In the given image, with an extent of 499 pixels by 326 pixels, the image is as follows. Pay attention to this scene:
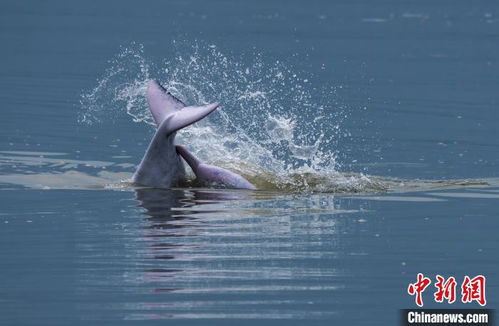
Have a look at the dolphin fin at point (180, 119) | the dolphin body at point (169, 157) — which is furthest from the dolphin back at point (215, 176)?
the dolphin fin at point (180, 119)

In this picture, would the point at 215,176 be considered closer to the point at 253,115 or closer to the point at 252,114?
the point at 253,115

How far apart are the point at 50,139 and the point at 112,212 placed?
6695 millimetres

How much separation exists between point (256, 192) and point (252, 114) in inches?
408

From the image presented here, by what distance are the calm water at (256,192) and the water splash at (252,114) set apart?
70 millimetres

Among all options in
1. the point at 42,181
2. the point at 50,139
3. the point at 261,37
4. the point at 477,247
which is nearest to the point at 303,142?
the point at 50,139

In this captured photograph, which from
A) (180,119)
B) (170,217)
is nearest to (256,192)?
(180,119)

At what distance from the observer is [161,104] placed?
21281 millimetres

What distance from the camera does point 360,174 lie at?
22.8 m

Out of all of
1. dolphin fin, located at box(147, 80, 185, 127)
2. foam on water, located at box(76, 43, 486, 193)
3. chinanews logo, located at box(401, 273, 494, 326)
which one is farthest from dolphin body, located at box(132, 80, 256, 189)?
chinanews logo, located at box(401, 273, 494, 326)

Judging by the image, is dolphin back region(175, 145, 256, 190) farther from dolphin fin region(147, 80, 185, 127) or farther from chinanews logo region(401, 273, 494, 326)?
chinanews logo region(401, 273, 494, 326)

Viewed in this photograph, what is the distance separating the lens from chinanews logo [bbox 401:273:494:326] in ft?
48.4

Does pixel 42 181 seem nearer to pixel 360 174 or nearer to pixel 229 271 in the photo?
pixel 360 174

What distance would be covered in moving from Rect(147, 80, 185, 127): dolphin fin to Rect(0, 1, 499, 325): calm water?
3.49 feet

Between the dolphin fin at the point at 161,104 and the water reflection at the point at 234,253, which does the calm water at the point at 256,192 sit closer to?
the water reflection at the point at 234,253
